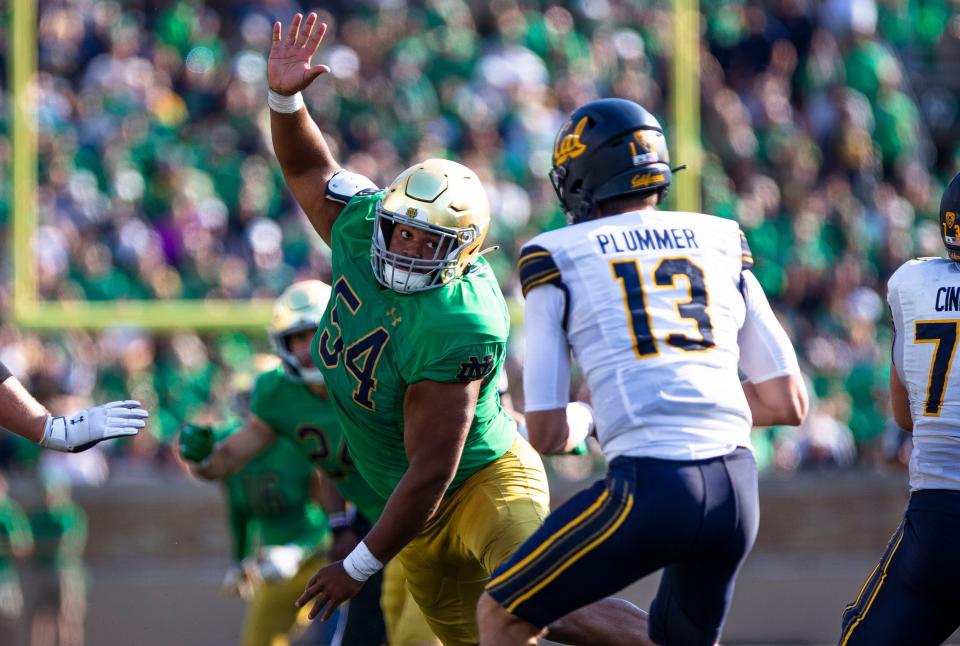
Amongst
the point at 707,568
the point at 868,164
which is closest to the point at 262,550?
the point at 707,568

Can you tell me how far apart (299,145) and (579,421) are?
1346mm

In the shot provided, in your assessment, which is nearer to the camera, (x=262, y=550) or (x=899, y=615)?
(x=899, y=615)

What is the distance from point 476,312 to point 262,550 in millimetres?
2818

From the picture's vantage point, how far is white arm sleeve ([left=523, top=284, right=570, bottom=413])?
12.0 ft

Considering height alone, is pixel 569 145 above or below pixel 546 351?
above

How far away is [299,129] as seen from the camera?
471cm

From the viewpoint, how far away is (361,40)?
1191cm

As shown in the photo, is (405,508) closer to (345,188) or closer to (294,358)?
(345,188)

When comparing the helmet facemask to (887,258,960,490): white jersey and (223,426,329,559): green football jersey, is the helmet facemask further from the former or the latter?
(887,258,960,490): white jersey

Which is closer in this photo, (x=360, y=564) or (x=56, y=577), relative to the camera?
(x=360, y=564)

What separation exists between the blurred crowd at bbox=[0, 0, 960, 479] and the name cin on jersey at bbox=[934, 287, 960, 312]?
571cm

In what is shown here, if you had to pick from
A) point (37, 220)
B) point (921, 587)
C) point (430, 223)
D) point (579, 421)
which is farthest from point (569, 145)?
point (37, 220)

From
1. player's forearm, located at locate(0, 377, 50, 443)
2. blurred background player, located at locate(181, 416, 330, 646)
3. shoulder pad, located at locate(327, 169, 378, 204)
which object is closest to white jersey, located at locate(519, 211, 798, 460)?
shoulder pad, located at locate(327, 169, 378, 204)

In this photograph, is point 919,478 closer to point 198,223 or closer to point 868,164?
point 198,223
